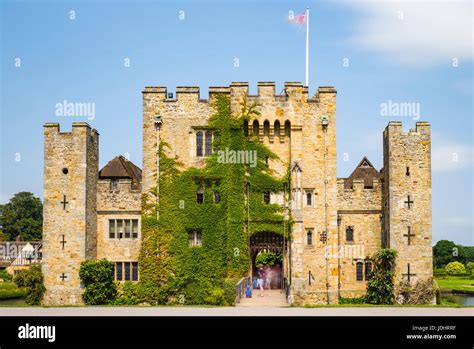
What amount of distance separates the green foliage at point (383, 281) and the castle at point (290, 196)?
23.7 inches

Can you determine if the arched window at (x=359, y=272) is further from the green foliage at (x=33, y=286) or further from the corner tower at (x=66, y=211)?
the green foliage at (x=33, y=286)

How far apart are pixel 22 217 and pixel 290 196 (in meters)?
77.4

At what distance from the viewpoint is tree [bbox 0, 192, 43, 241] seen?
98.5 m

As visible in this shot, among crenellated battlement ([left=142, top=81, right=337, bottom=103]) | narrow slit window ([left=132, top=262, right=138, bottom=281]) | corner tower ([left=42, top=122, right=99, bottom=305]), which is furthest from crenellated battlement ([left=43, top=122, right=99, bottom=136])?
narrow slit window ([left=132, top=262, right=138, bottom=281])

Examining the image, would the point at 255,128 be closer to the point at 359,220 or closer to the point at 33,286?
the point at 359,220

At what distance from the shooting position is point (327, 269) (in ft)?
126

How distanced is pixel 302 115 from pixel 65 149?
15181 mm

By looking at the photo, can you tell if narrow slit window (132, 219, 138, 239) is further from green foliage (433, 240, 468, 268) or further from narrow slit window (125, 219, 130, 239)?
green foliage (433, 240, 468, 268)

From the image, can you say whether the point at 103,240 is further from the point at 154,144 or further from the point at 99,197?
the point at 154,144

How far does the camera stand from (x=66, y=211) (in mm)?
37938

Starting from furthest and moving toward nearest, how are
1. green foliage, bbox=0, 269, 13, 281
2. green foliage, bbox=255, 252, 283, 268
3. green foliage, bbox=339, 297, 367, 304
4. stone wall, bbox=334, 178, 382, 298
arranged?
green foliage, bbox=0, 269, 13, 281
green foliage, bbox=255, 252, 283, 268
stone wall, bbox=334, 178, 382, 298
green foliage, bbox=339, 297, 367, 304

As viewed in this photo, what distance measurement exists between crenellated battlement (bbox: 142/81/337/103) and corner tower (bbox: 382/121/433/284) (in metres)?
5.66
